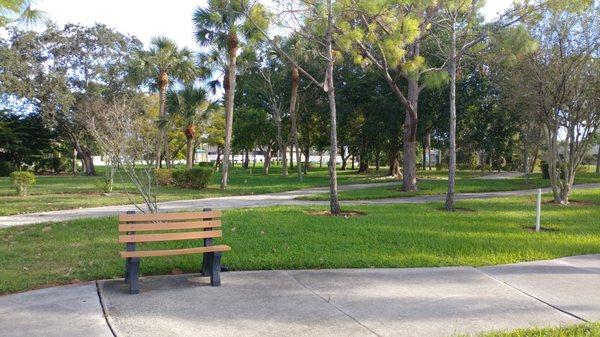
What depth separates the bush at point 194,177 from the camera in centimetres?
2366

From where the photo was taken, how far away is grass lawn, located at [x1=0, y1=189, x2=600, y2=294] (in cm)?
693

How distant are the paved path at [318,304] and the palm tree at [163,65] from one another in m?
23.5

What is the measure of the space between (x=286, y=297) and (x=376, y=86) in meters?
27.5

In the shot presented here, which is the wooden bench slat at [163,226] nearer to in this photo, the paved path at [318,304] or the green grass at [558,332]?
the paved path at [318,304]

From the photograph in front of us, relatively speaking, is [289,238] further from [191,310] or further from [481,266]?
[191,310]

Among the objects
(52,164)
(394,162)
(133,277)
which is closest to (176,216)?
(133,277)

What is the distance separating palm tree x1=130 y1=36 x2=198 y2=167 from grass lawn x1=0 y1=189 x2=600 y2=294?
19185mm

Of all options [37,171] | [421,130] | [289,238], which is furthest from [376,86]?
[37,171]

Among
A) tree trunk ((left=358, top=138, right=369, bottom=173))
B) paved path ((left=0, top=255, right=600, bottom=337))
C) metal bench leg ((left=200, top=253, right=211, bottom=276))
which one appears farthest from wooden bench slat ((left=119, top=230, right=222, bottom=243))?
tree trunk ((left=358, top=138, right=369, bottom=173))

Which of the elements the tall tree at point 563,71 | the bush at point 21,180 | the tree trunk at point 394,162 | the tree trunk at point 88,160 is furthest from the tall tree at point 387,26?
the tree trunk at point 88,160

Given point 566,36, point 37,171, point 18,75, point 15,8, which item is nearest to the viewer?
point 15,8

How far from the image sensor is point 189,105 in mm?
30859

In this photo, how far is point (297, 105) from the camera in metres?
39.2

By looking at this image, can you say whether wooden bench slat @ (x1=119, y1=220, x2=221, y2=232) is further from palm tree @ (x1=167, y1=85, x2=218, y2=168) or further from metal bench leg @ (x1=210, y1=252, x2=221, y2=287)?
palm tree @ (x1=167, y1=85, x2=218, y2=168)
